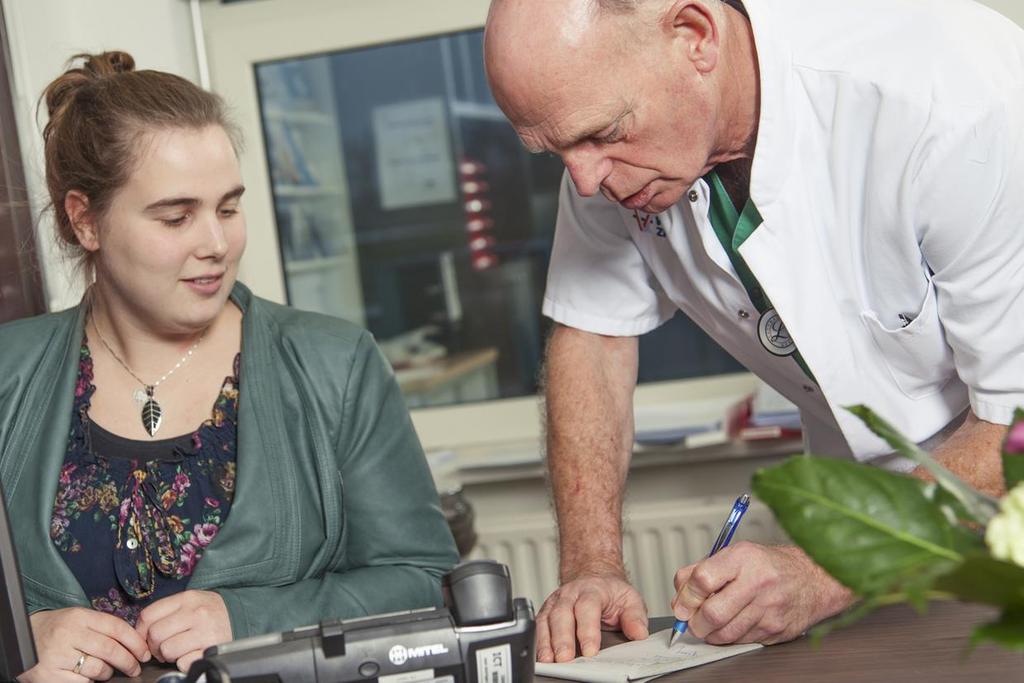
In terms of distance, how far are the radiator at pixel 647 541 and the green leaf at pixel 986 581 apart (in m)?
2.15

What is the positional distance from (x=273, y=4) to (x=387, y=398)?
162cm

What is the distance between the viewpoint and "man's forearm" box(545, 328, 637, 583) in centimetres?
156

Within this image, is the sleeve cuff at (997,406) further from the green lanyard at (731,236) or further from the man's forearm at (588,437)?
the man's forearm at (588,437)

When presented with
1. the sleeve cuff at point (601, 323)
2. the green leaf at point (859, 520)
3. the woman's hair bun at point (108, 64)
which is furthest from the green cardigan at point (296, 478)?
→ the green leaf at point (859, 520)

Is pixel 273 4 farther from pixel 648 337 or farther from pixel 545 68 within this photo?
pixel 545 68

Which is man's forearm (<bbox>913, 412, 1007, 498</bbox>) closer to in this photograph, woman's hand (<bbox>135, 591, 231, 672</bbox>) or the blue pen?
the blue pen

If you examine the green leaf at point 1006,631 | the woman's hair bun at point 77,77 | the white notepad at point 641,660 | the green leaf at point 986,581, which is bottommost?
the white notepad at point 641,660

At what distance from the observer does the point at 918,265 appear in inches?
54.9

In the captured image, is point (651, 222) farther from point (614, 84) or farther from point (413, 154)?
point (413, 154)

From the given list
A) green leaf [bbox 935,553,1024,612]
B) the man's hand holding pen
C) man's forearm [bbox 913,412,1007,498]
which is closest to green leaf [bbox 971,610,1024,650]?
green leaf [bbox 935,553,1024,612]

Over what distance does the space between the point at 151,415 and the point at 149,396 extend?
1.4 inches

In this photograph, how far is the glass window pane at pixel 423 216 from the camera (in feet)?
9.95

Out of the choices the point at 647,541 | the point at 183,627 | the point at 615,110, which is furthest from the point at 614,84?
the point at 647,541

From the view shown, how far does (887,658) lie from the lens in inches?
42.9
